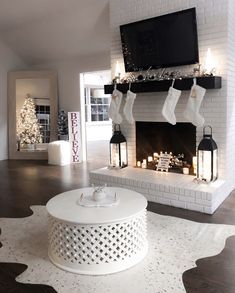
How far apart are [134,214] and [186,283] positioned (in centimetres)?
60

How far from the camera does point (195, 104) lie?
12.0 ft

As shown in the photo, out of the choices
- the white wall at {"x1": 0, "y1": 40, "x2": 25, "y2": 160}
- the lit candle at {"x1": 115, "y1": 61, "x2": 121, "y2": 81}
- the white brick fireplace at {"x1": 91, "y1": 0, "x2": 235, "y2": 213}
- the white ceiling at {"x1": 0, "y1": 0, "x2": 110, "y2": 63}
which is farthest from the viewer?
the white wall at {"x1": 0, "y1": 40, "x2": 25, "y2": 160}

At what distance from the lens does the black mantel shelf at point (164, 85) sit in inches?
139

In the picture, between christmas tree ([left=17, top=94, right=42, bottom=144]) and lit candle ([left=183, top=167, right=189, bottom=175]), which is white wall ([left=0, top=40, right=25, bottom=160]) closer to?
christmas tree ([left=17, top=94, right=42, bottom=144])

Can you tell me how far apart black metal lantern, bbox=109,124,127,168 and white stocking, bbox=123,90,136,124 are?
0.36 meters

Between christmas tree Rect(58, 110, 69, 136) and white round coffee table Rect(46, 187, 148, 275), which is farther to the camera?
christmas tree Rect(58, 110, 69, 136)

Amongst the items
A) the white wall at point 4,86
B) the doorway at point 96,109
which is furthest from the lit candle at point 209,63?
the doorway at point 96,109

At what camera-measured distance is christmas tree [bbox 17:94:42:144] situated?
688 centimetres

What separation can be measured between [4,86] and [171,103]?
183 inches

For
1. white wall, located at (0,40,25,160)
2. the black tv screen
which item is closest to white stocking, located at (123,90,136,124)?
the black tv screen

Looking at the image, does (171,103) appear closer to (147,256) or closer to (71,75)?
(147,256)

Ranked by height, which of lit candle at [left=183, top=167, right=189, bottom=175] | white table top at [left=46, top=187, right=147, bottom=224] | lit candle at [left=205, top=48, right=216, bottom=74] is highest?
lit candle at [left=205, top=48, right=216, bottom=74]

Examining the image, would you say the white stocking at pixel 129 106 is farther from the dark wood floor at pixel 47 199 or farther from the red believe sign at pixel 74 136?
the red believe sign at pixel 74 136

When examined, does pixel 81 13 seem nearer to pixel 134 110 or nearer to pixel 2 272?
pixel 134 110
